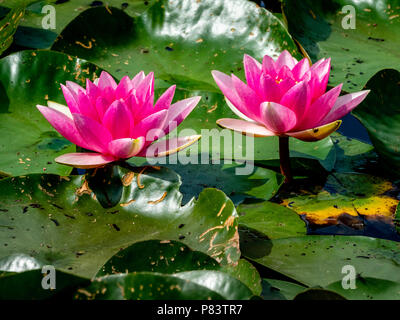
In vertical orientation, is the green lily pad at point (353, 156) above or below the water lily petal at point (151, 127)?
below

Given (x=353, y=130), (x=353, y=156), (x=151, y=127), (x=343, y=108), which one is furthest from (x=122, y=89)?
(x=353, y=130)

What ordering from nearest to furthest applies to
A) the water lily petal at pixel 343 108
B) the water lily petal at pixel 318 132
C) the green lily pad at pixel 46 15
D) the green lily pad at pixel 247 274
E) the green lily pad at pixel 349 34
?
the green lily pad at pixel 247 274 < the water lily petal at pixel 318 132 < the water lily petal at pixel 343 108 < the green lily pad at pixel 349 34 < the green lily pad at pixel 46 15

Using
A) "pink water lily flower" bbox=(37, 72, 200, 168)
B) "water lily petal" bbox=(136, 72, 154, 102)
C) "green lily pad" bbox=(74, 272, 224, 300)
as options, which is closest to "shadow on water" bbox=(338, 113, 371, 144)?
"pink water lily flower" bbox=(37, 72, 200, 168)

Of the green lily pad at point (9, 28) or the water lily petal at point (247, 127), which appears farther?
the green lily pad at point (9, 28)

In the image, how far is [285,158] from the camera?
1821 mm

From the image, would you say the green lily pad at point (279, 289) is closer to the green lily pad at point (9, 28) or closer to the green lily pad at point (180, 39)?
the green lily pad at point (180, 39)

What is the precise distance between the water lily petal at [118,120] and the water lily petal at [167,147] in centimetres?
9

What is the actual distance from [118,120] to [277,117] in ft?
1.68

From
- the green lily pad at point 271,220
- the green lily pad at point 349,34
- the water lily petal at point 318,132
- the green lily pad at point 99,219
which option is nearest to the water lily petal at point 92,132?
the green lily pad at point 99,219

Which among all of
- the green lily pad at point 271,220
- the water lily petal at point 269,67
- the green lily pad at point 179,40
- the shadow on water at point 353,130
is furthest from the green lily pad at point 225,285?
the shadow on water at point 353,130

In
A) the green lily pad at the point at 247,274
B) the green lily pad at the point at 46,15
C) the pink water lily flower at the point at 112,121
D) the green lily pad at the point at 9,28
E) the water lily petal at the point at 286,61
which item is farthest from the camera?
the green lily pad at the point at 46,15

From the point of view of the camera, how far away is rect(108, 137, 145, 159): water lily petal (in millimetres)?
1485

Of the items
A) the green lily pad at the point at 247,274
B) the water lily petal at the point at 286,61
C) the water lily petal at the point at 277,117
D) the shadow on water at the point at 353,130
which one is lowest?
the green lily pad at the point at 247,274

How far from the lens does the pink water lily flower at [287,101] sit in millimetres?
1605
